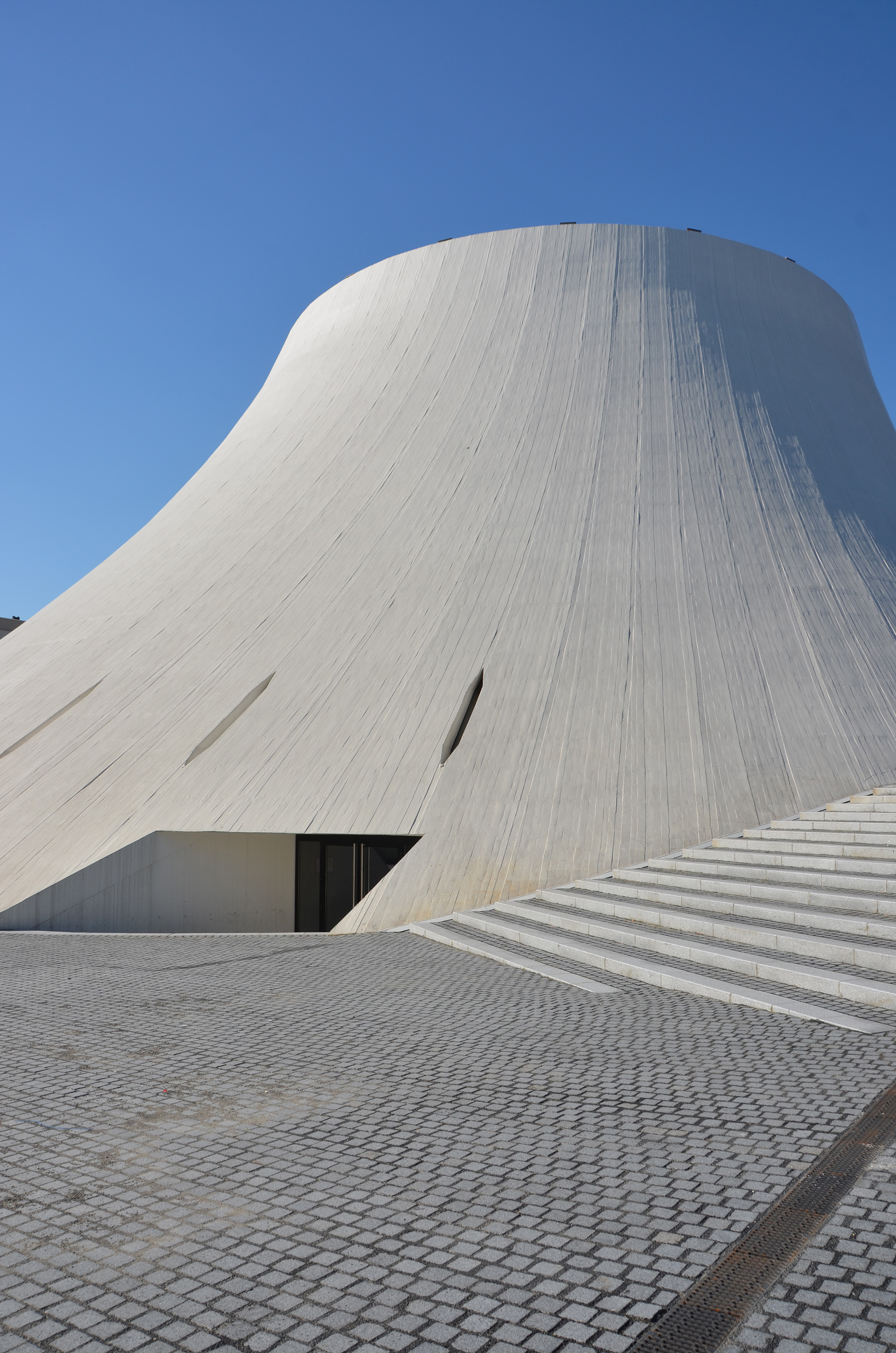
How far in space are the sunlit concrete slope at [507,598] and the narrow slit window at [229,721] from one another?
26mm

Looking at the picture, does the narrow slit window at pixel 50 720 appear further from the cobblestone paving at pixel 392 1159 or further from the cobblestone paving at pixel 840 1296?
the cobblestone paving at pixel 840 1296

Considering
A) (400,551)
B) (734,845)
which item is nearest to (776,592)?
(734,845)

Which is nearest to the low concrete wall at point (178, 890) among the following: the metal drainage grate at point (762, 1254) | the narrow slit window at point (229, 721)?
the narrow slit window at point (229, 721)

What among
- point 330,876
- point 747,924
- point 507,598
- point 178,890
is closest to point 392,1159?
point 747,924

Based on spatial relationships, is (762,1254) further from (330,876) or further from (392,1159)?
(330,876)

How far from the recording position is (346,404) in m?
12.6

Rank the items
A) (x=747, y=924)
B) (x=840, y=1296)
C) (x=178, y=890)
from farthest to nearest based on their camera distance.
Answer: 1. (x=178, y=890)
2. (x=747, y=924)
3. (x=840, y=1296)

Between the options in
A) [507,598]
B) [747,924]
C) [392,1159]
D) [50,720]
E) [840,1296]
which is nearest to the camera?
[840,1296]

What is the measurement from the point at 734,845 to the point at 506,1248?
5.46 m

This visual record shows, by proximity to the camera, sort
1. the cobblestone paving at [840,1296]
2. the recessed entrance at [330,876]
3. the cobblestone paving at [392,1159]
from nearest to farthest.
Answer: the cobblestone paving at [840,1296], the cobblestone paving at [392,1159], the recessed entrance at [330,876]

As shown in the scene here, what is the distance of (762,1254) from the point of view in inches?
80.4

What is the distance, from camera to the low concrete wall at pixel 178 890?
26.6 feet

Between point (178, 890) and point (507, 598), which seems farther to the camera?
point (507, 598)

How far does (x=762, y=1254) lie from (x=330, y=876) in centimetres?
757
